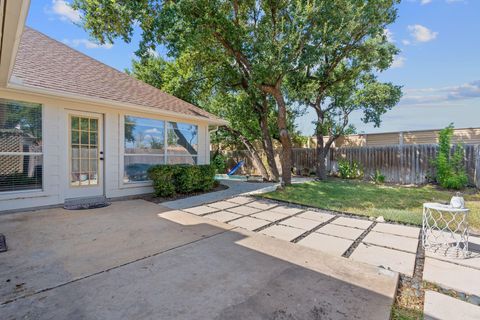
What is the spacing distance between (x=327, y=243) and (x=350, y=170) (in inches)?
342

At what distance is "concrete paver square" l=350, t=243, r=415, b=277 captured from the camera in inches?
111

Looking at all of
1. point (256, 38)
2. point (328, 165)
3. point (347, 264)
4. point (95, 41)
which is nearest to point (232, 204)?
point (347, 264)

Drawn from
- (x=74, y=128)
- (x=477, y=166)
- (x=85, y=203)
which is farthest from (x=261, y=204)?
(x=477, y=166)

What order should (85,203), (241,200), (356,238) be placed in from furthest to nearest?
(241,200) → (85,203) → (356,238)

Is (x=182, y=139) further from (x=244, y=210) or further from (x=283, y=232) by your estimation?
(x=283, y=232)

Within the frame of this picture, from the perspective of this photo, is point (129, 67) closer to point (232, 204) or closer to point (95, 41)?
point (95, 41)

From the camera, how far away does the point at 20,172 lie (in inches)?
202

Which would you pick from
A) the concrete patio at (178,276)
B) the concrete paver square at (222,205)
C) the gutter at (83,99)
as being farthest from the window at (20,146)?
the concrete paver square at (222,205)

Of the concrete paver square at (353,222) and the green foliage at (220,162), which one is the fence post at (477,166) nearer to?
the concrete paver square at (353,222)

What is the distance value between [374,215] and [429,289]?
2.70 metres

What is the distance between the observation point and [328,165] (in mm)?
12359

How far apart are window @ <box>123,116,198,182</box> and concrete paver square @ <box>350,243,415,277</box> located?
5904mm

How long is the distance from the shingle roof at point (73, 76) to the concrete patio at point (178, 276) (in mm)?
3035

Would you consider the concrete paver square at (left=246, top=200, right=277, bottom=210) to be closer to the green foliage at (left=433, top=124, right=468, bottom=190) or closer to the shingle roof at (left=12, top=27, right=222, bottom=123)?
the shingle roof at (left=12, top=27, right=222, bottom=123)
